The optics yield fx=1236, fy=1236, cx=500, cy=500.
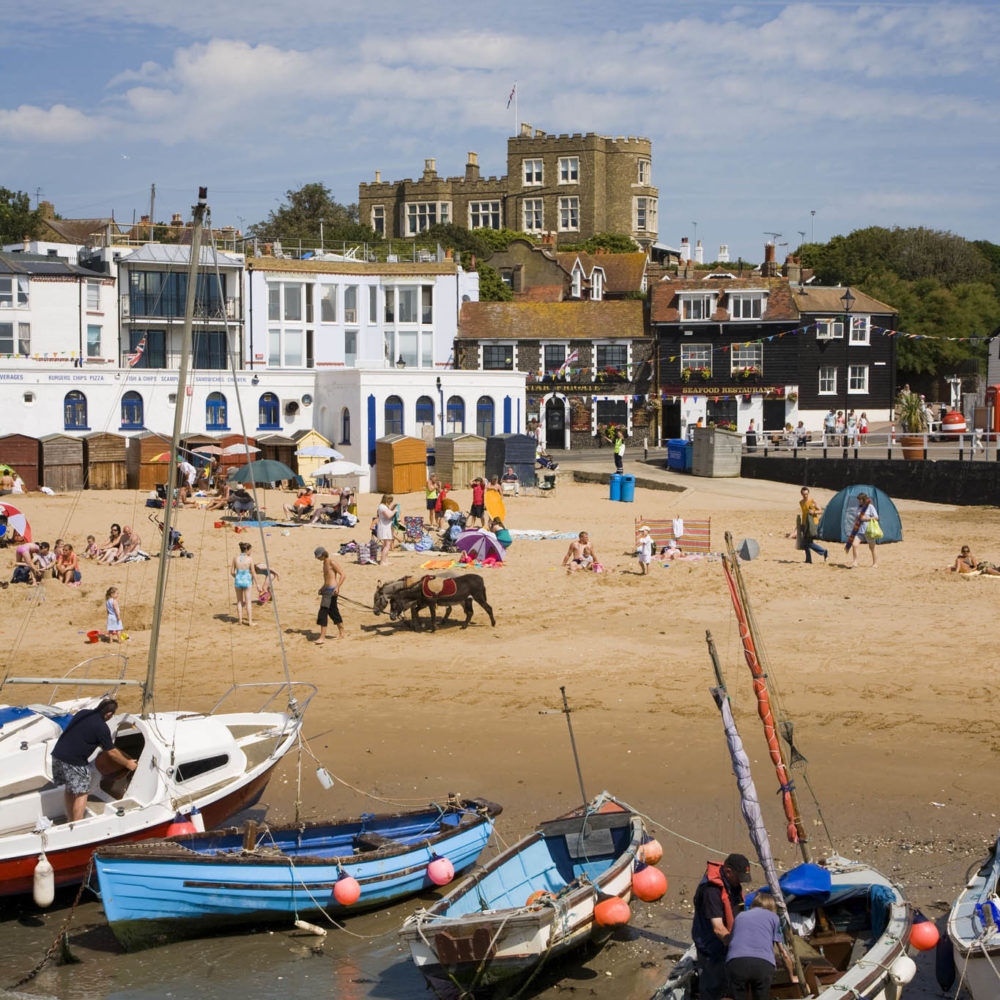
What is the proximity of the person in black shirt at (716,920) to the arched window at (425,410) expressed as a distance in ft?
114

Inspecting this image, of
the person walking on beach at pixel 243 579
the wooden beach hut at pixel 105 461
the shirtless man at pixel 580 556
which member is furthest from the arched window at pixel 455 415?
the person walking on beach at pixel 243 579

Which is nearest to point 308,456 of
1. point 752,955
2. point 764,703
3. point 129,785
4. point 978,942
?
point 129,785

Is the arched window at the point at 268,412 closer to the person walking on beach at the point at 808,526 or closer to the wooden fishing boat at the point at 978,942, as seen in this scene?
the person walking on beach at the point at 808,526

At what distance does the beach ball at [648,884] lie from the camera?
36.5 ft

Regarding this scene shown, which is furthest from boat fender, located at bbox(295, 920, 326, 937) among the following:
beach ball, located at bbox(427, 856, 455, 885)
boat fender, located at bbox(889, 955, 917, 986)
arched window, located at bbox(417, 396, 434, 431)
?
arched window, located at bbox(417, 396, 434, 431)

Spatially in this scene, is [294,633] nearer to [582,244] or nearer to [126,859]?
[126,859]

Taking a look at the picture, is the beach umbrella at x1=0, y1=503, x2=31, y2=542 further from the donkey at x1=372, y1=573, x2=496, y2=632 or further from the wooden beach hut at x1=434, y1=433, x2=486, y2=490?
the wooden beach hut at x1=434, y1=433, x2=486, y2=490

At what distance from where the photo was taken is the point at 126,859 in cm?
1127

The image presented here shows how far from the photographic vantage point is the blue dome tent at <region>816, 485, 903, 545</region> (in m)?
29.7

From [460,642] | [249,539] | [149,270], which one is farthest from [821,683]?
[149,270]

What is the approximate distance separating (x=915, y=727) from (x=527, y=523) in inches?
693

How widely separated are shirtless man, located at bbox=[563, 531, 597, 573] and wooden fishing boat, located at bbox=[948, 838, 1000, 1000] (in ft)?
51.7

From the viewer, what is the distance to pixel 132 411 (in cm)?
4350

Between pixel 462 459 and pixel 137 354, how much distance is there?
15.8 m
